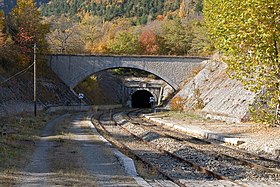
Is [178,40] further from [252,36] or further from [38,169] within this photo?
[38,169]

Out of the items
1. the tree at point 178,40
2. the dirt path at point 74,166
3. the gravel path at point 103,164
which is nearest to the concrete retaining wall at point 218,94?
the gravel path at point 103,164

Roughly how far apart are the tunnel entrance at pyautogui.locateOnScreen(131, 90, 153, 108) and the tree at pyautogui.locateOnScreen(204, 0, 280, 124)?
72.9 meters

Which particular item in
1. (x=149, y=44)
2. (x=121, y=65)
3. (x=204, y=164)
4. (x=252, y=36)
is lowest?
(x=204, y=164)

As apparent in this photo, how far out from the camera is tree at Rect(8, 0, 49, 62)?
56869 mm

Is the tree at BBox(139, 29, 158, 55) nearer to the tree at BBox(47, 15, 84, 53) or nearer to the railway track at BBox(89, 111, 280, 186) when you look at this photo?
the tree at BBox(47, 15, 84, 53)

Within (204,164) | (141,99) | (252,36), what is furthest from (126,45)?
(204,164)

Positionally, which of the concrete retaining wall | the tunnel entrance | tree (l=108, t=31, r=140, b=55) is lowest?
the tunnel entrance

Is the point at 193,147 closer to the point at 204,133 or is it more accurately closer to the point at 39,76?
the point at 204,133

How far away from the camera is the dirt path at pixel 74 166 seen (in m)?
10.9

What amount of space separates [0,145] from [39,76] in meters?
43.3

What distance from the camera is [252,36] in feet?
60.1

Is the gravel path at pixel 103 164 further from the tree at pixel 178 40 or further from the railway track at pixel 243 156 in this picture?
the tree at pixel 178 40

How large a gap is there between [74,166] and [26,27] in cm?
4898

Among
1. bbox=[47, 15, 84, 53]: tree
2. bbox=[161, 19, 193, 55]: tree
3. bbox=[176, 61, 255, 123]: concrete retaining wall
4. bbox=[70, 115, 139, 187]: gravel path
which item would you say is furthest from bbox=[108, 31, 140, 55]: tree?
bbox=[70, 115, 139, 187]: gravel path
